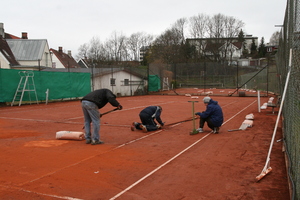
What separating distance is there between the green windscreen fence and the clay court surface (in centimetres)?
1064

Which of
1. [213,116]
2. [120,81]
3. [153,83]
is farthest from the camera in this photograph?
[153,83]

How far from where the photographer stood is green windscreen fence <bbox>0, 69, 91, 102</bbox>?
18453mm

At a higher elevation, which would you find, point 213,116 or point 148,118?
point 213,116

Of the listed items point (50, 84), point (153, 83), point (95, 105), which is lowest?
point (153, 83)

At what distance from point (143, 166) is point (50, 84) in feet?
57.9

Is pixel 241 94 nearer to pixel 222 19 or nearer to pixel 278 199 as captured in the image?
pixel 278 199

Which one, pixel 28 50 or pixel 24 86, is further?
pixel 28 50

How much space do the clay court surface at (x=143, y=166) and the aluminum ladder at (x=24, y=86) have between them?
10.6 metres

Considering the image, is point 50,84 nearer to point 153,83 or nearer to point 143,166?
point 153,83

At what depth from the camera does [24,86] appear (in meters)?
18.8

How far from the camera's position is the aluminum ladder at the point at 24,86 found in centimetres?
1881

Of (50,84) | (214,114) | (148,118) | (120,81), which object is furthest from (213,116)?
(120,81)

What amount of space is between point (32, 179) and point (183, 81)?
29.7 m

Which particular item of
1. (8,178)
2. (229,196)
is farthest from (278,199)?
(8,178)
